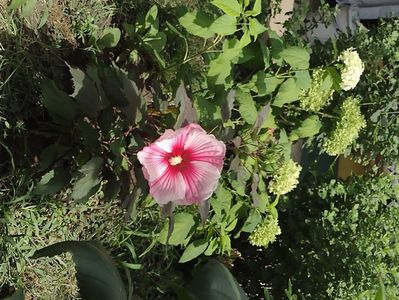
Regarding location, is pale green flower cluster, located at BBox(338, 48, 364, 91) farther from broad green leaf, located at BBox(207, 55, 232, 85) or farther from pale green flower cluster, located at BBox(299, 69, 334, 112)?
broad green leaf, located at BBox(207, 55, 232, 85)

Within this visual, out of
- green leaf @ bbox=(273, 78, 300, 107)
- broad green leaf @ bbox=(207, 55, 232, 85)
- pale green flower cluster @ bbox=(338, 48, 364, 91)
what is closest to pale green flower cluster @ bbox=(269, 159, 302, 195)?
green leaf @ bbox=(273, 78, 300, 107)

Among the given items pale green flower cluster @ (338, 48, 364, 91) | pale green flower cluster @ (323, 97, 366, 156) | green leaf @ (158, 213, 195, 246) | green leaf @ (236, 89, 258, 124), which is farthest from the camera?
pale green flower cluster @ (323, 97, 366, 156)

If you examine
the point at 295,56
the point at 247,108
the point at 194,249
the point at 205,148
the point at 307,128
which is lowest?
the point at 194,249

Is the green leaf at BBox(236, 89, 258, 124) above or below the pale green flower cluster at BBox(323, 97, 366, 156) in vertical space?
below

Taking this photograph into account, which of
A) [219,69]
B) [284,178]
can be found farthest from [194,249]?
[219,69]

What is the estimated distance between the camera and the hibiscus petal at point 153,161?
4.13 feet

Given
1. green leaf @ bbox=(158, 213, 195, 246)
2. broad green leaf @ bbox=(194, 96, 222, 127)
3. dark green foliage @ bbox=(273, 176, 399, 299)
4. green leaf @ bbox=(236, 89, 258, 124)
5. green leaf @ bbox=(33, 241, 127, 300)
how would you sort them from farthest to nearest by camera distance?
dark green foliage @ bbox=(273, 176, 399, 299)
green leaf @ bbox=(158, 213, 195, 246)
green leaf @ bbox=(236, 89, 258, 124)
broad green leaf @ bbox=(194, 96, 222, 127)
green leaf @ bbox=(33, 241, 127, 300)

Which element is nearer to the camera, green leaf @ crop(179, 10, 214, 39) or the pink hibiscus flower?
the pink hibiscus flower

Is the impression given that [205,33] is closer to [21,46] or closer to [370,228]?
[21,46]

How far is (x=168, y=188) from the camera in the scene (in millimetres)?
1285

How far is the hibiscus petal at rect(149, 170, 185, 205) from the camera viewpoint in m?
1.28

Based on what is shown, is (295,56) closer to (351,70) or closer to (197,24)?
(351,70)

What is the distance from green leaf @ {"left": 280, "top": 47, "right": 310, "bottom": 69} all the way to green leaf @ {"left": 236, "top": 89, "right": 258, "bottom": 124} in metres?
0.19

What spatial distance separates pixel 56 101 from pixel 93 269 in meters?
0.44
